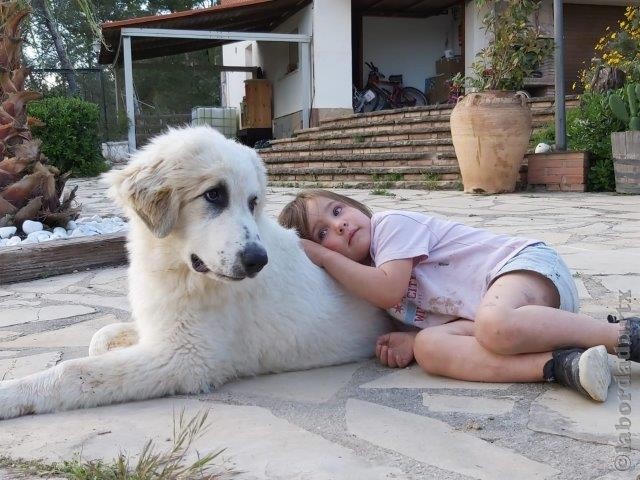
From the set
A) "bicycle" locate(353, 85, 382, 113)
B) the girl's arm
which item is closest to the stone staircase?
"bicycle" locate(353, 85, 382, 113)

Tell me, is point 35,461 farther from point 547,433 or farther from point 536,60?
point 536,60

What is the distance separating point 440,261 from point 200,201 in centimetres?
103

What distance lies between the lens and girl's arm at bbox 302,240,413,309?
2607 mm

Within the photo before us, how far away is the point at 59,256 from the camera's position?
16.1 ft

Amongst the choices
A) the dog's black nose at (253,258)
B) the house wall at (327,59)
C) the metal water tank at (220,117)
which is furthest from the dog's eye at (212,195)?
the metal water tank at (220,117)

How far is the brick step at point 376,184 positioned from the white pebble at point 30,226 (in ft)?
16.6

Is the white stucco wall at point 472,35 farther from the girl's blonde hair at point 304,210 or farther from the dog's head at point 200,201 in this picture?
the dog's head at point 200,201

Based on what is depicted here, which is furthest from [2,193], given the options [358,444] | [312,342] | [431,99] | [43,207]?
[431,99]

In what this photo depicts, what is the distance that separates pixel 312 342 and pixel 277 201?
6043 mm

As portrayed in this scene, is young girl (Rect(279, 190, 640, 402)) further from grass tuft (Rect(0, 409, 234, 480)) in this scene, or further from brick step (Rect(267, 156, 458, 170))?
brick step (Rect(267, 156, 458, 170))

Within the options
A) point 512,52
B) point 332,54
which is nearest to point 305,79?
point 332,54

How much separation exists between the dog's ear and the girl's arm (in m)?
0.72

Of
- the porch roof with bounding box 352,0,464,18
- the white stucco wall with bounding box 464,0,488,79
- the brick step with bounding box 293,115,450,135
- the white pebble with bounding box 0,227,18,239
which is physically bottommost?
the white pebble with bounding box 0,227,18,239

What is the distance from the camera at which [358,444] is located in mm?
1928
